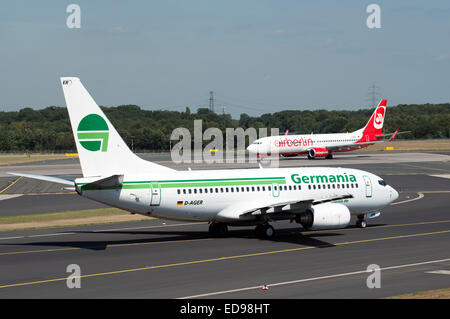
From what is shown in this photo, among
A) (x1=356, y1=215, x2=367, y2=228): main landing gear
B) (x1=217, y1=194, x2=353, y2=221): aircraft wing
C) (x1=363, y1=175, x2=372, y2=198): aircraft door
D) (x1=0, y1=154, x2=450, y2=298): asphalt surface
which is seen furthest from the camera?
(x1=356, y1=215, x2=367, y2=228): main landing gear

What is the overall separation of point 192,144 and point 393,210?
444 ft

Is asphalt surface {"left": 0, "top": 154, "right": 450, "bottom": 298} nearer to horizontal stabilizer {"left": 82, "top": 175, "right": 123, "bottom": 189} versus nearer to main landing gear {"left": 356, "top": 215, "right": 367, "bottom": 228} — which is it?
main landing gear {"left": 356, "top": 215, "right": 367, "bottom": 228}

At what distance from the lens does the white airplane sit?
32.5 m

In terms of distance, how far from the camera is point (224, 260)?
3017cm

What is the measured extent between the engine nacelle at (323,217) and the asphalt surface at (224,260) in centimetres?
105

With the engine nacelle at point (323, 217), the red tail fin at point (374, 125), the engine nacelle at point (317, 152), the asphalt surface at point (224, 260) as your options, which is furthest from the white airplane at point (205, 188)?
the red tail fin at point (374, 125)

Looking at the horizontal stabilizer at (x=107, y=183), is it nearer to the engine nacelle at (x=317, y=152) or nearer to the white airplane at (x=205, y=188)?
the white airplane at (x=205, y=188)

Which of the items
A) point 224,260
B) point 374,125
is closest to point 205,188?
point 224,260

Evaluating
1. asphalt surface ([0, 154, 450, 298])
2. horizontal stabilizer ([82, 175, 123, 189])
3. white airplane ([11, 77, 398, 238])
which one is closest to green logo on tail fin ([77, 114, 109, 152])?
white airplane ([11, 77, 398, 238])

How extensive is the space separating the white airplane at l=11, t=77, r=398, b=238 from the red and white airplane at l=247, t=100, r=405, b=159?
69.9m
